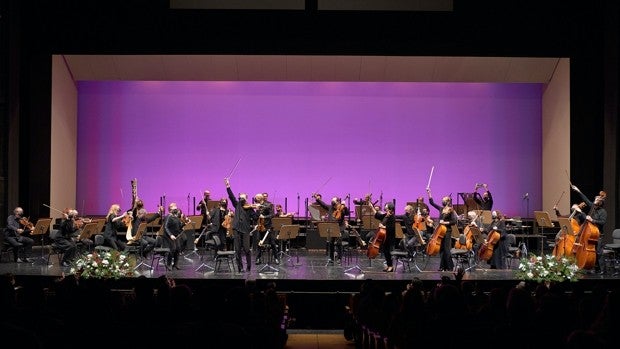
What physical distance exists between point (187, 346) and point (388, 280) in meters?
7.14

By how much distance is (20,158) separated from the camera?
1755 centimetres

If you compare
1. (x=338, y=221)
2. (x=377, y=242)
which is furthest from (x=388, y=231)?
(x=338, y=221)

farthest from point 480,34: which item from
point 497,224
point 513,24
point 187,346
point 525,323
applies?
point 187,346

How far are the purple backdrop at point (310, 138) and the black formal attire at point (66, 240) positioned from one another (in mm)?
6362

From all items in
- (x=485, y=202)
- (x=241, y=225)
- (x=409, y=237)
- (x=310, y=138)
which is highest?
(x=310, y=138)

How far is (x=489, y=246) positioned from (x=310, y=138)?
841 centimetres

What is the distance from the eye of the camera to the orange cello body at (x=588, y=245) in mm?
12703

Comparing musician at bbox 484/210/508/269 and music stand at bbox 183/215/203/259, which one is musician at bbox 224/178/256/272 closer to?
music stand at bbox 183/215/203/259

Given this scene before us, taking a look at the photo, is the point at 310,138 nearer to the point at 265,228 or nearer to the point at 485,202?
the point at 485,202

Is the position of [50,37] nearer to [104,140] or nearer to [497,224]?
[104,140]

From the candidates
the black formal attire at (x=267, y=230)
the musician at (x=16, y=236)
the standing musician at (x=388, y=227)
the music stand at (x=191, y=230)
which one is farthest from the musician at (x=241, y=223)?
the musician at (x=16, y=236)

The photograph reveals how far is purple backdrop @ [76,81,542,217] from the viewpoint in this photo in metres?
20.8

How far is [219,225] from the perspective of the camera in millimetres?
14898

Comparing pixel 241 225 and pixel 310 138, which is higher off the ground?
pixel 310 138
